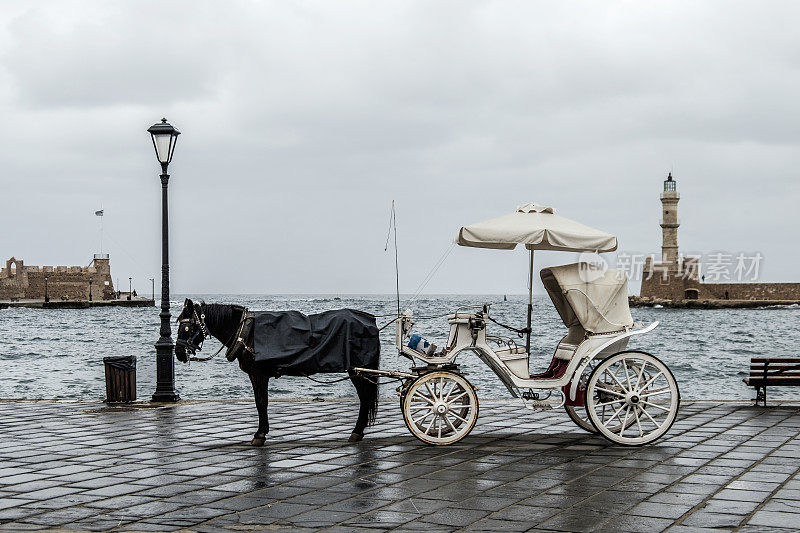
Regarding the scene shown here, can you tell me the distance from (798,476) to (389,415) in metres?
5.39

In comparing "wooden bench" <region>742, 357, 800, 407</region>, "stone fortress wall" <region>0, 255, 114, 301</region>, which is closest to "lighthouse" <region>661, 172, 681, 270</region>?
"stone fortress wall" <region>0, 255, 114, 301</region>

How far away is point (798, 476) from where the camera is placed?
7.61 meters

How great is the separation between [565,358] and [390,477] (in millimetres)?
2867

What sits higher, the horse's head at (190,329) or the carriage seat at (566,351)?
the horse's head at (190,329)

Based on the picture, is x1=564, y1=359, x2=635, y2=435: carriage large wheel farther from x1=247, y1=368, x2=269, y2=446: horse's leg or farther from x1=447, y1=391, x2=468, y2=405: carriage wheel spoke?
x1=247, y1=368, x2=269, y2=446: horse's leg

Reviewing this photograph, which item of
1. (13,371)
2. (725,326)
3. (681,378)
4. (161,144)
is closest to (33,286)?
(725,326)

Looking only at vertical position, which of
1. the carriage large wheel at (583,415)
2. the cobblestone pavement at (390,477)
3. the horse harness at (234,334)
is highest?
the horse harness at (234,334)

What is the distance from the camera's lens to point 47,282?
418 ft

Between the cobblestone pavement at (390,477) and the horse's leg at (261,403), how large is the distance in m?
0.14

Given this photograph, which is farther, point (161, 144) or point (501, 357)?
point (161, 144)

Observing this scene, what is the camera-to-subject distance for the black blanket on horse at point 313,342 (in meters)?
9.64

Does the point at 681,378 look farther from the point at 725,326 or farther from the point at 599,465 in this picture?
the point at 725,326

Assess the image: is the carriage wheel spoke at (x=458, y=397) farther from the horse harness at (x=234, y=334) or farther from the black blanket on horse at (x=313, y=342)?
the horse harness at (x=234, y=334)

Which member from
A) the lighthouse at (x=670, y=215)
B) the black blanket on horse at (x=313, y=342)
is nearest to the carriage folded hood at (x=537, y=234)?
the black blanket on horse at (x=313, y=342)
